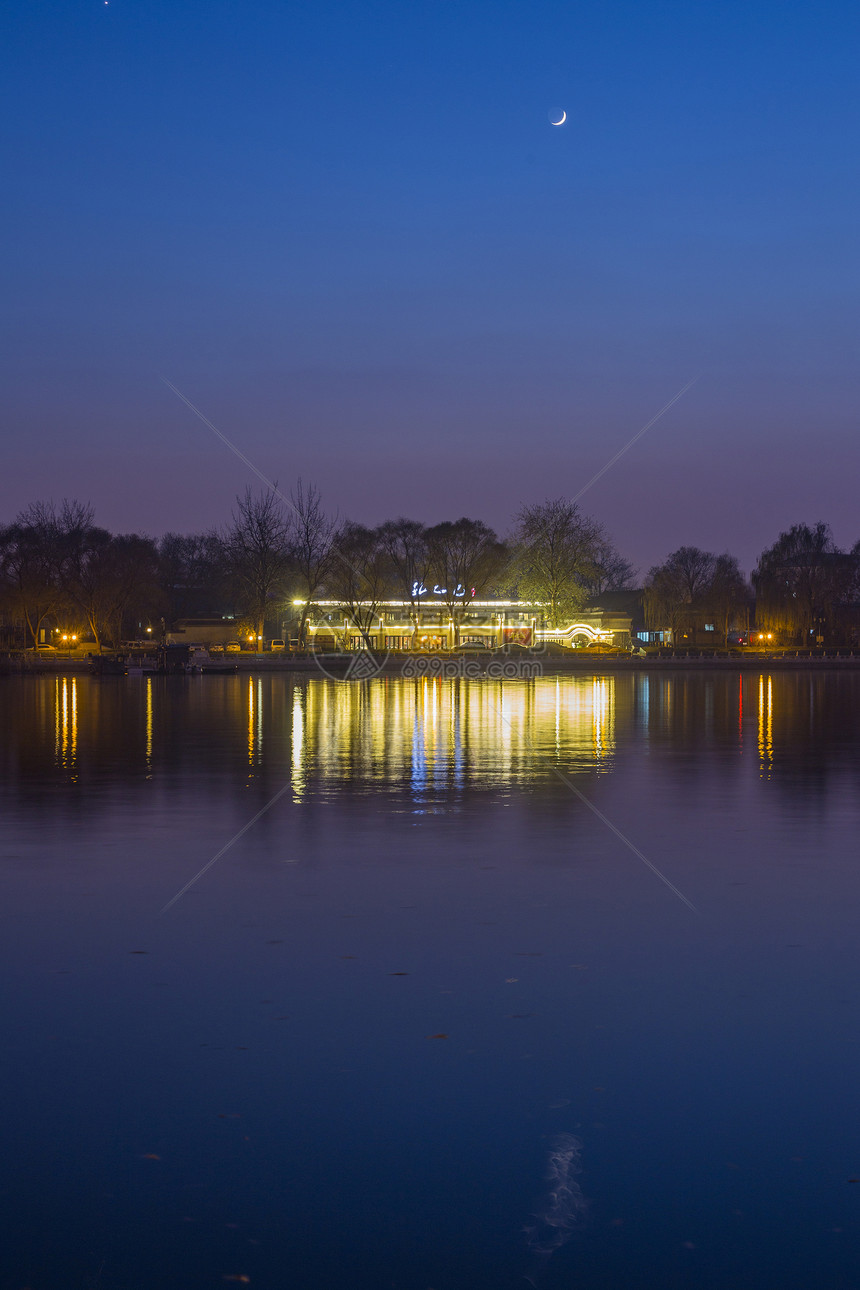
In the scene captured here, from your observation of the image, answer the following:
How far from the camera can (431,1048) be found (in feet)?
17.6

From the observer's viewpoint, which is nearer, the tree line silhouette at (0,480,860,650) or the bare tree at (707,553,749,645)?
the tree line silhouette at (0,480,860,650)

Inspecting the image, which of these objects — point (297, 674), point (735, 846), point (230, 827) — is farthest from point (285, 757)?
point (297, 674)

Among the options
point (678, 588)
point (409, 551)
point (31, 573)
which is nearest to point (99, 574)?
point (31, 573)

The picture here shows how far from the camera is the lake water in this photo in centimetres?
378

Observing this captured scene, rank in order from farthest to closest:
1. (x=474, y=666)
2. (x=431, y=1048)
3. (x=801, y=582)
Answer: (x=801, y=582)
(x=474, y=666)
(x=431, y=1048)

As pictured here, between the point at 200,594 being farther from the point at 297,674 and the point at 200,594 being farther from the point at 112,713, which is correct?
the point at 112,713

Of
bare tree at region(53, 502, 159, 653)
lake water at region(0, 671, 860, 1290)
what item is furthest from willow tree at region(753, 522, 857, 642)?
lake water at region(0, 671, 860, 1290)

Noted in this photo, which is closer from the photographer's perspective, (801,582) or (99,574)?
(99,574)

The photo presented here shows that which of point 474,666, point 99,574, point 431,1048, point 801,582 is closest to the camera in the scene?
point 431,1048

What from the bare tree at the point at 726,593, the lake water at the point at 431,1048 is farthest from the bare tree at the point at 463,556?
the lake water at the point at 431,1048

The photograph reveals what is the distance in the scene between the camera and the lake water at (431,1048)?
12.4 ft

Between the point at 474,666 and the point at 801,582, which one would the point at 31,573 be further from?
the point at 801,582

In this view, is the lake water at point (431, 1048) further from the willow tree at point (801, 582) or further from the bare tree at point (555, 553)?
the willow tree at point (801, 582)

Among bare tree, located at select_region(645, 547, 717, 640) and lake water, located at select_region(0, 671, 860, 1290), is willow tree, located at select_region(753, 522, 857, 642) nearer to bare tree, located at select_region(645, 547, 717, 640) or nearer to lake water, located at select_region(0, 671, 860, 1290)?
bare tree, located at select_region(645, 547, 717, 640)
